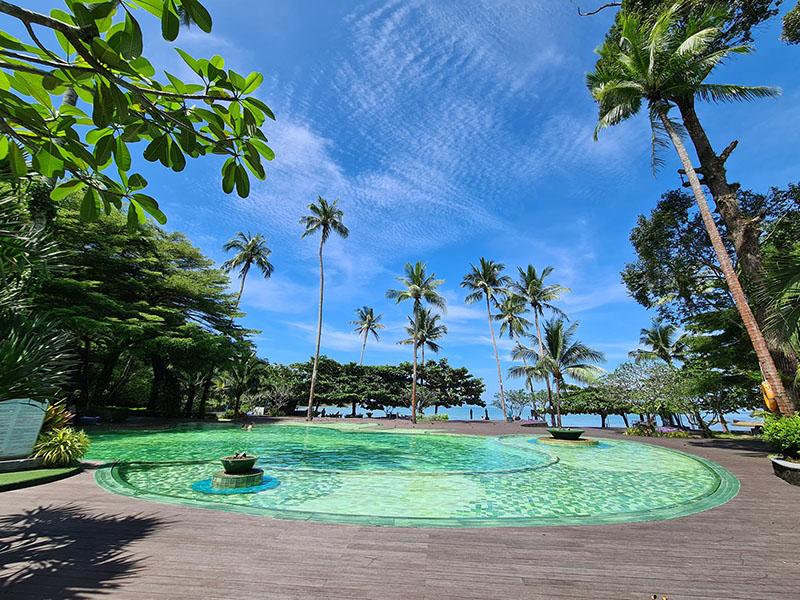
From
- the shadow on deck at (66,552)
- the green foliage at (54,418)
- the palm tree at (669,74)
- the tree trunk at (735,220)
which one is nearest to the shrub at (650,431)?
the tree trunk at (735,220)

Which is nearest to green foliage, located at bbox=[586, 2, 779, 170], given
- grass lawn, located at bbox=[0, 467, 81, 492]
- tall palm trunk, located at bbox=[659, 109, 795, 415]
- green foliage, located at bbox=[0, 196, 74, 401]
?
→ tall palm trunk, located at bbox=[659, 109, 795, 415]

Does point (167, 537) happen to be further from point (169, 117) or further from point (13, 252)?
point (169, 117)

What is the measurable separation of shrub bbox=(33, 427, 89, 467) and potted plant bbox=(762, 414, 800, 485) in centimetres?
1763

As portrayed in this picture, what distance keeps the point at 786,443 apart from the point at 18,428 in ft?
60.8

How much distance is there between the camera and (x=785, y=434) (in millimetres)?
8492

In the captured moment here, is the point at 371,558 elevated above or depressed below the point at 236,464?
below

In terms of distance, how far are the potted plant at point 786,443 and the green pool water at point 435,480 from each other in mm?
1061

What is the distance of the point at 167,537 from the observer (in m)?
4.84

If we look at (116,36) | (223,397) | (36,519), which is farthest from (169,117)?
(223,397)

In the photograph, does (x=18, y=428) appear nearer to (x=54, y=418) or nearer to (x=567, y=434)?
(x=54, y=418)

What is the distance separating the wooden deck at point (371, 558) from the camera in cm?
358

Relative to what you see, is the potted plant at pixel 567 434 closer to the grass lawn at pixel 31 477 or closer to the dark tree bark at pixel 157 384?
the grass lawn at pixel 31 477

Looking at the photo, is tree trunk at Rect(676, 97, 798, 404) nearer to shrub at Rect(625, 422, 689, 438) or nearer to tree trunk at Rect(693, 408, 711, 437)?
tree trunk at Rect(693, 408, 711, 437)

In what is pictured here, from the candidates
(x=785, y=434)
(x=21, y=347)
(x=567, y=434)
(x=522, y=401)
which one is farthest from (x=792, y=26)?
(x=522, y=401)
